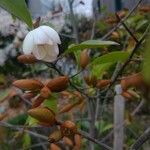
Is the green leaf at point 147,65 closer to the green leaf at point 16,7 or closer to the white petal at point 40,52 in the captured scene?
the green leaf at point 16,7

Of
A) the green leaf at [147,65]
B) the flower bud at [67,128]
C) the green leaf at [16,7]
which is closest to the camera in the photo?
the green leaf at [147,65]

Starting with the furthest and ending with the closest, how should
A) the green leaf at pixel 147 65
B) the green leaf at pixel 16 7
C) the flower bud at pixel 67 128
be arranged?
the flower bud at pixel 67 128 < the green leaf at pixel 16 7 < the green leaf at pixel 147 65

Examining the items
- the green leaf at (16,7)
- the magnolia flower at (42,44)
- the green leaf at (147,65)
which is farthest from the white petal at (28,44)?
the green leaf at (147,65)

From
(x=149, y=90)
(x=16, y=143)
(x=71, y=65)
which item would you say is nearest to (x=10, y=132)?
(x=16, y=143)

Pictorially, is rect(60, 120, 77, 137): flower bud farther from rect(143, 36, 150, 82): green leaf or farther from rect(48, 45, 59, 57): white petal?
rect(143, 36, 150, 82): green leaf

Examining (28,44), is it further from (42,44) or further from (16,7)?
(16,7)

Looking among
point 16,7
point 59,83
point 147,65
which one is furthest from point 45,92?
point 147,65
